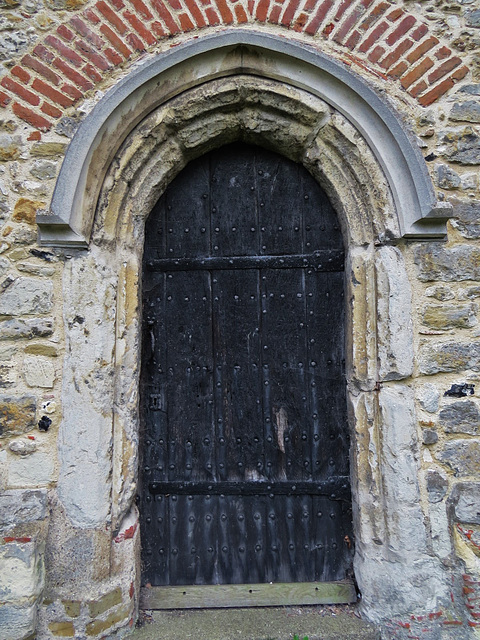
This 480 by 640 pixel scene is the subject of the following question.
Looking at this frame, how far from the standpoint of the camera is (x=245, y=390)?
2.43 meters

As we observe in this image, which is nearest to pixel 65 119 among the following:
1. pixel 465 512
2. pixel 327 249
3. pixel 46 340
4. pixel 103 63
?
pixel 103 63

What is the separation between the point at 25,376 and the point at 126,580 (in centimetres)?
113

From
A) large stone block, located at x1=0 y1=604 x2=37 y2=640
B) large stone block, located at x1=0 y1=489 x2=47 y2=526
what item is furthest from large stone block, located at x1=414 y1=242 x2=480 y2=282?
large stone block, located at x1=0 y1=604 x2=37 y2=640

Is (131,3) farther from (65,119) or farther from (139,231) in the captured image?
(139,231)

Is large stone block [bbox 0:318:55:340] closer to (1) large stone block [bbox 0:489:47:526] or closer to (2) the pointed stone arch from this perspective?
(2) the pointed stone arch

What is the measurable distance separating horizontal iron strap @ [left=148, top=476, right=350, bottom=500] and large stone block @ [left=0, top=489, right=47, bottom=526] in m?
0.58

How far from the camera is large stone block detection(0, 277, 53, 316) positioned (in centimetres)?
210

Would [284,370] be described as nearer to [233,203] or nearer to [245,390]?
[245,390]

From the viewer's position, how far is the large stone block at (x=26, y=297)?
2.10 meters

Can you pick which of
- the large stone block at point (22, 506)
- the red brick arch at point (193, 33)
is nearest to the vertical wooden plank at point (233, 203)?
the red brick arch at point (193, 33)

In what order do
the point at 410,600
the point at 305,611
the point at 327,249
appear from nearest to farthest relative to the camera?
the point at 410,600, the point at 305,611, the point at 327,249

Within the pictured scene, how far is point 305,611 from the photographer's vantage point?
7.50 ft

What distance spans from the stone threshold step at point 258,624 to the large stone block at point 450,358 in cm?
131

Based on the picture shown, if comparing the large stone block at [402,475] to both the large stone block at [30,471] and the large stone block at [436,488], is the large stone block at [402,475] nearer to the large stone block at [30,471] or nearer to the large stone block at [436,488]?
the large stone block at [436,488]
